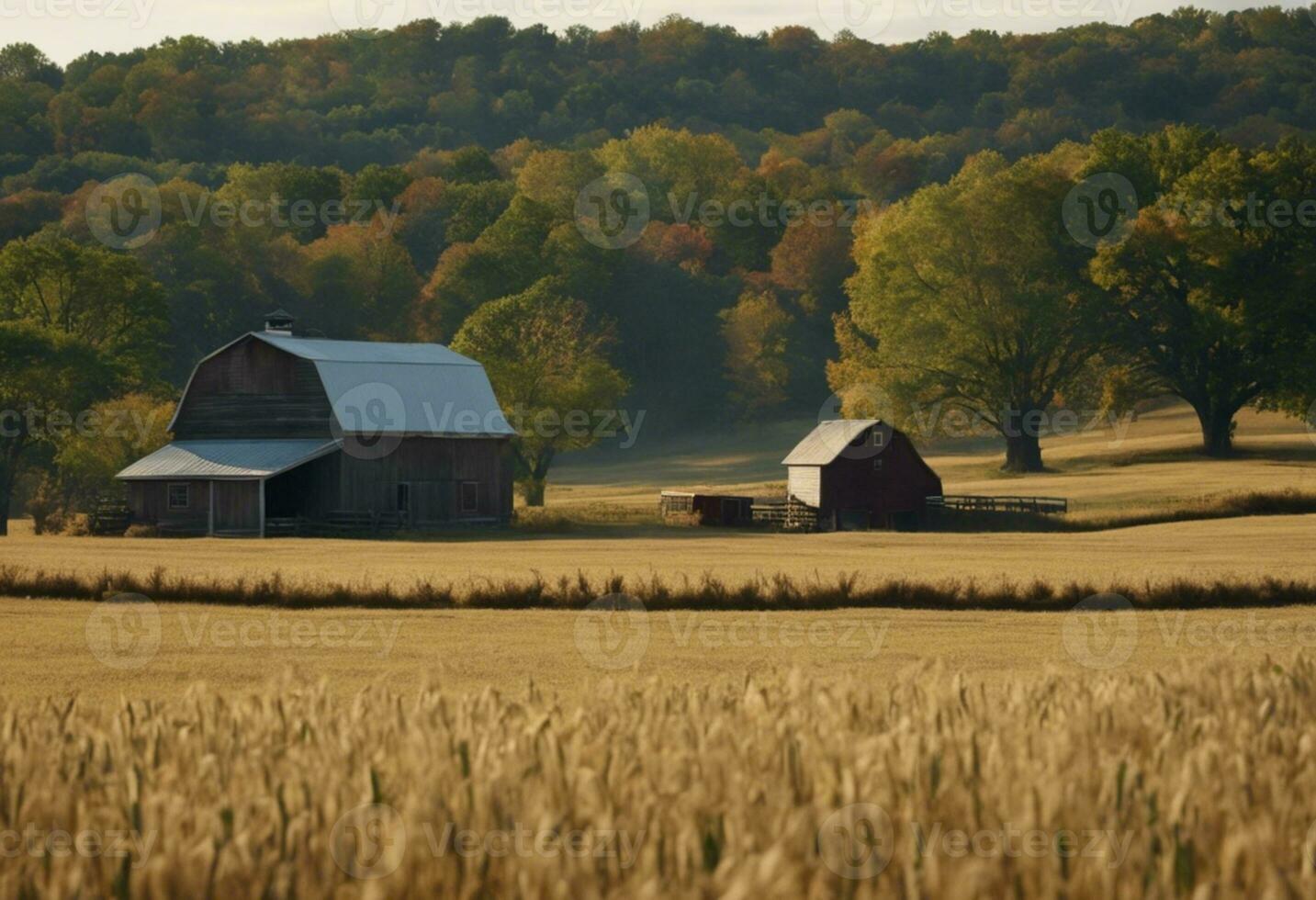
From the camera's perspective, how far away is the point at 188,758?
39.8ft

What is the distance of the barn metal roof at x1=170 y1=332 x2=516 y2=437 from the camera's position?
73.9m

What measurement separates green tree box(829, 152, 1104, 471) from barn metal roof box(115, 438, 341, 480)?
112 feet

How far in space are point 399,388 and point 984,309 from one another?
34.4 metres

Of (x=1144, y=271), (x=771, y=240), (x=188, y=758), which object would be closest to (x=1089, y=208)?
(x=1144, y=271)

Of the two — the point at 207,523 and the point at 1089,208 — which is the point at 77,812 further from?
the point at 1089,208

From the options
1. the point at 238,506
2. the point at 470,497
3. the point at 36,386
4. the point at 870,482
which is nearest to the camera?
the point at 238,506

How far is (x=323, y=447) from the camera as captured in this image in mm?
72438

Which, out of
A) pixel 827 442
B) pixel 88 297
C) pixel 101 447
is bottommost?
pixel 101 447

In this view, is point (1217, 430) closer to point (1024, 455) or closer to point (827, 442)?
point (1024, 455)

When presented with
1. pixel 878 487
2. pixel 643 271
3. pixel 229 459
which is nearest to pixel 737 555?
pixel 878 487

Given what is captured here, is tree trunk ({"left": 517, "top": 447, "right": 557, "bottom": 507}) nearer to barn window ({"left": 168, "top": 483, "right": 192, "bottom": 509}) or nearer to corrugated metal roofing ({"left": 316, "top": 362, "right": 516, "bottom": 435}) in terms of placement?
corrugated metal roofing ({"left": 316, "top": 362, "right": 516, "bottom": 435})

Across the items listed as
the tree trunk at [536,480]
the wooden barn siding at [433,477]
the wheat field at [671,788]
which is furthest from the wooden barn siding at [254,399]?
the wheat field at [671,788]

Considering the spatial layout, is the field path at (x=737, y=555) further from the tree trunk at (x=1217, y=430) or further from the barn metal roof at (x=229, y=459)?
the tree trunk at (x=1217, y=430)

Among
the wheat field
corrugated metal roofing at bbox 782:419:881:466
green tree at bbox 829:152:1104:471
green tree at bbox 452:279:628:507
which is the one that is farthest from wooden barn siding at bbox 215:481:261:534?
the wheat field
